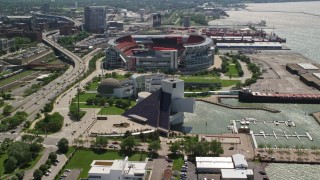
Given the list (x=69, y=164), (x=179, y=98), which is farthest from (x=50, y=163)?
(x=179, y=98)

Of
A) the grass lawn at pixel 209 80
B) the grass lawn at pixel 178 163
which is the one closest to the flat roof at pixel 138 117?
the grass lawn at pixel 178 163

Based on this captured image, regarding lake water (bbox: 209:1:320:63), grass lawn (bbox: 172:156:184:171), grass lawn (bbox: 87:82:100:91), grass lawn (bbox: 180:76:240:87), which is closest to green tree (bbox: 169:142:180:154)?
grass lawn (bbox: 172:156:184:171)

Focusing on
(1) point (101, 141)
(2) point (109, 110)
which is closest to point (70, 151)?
(1) point (101, 141)

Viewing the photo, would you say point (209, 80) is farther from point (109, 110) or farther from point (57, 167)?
point (57, 167)

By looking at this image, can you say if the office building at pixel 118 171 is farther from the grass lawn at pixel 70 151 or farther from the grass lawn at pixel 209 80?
the grass lawn at pixel 209 80

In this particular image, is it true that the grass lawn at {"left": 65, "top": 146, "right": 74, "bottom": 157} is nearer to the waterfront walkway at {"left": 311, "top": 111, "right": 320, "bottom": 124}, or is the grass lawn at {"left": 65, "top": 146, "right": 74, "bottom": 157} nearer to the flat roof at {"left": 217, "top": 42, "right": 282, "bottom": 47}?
the waterfront walkway at {"left": 311, "top": 111, "right": 320, "bottom": 124}

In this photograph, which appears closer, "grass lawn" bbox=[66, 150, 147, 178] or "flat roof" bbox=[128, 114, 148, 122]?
"grass lawn" bbox=[66, 150, 147, 178]

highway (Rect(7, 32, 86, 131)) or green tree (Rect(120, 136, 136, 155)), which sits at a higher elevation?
green tree (Rect(120, 136, 136, 155))

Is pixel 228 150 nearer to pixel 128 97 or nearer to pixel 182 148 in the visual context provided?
pixel 182 148
